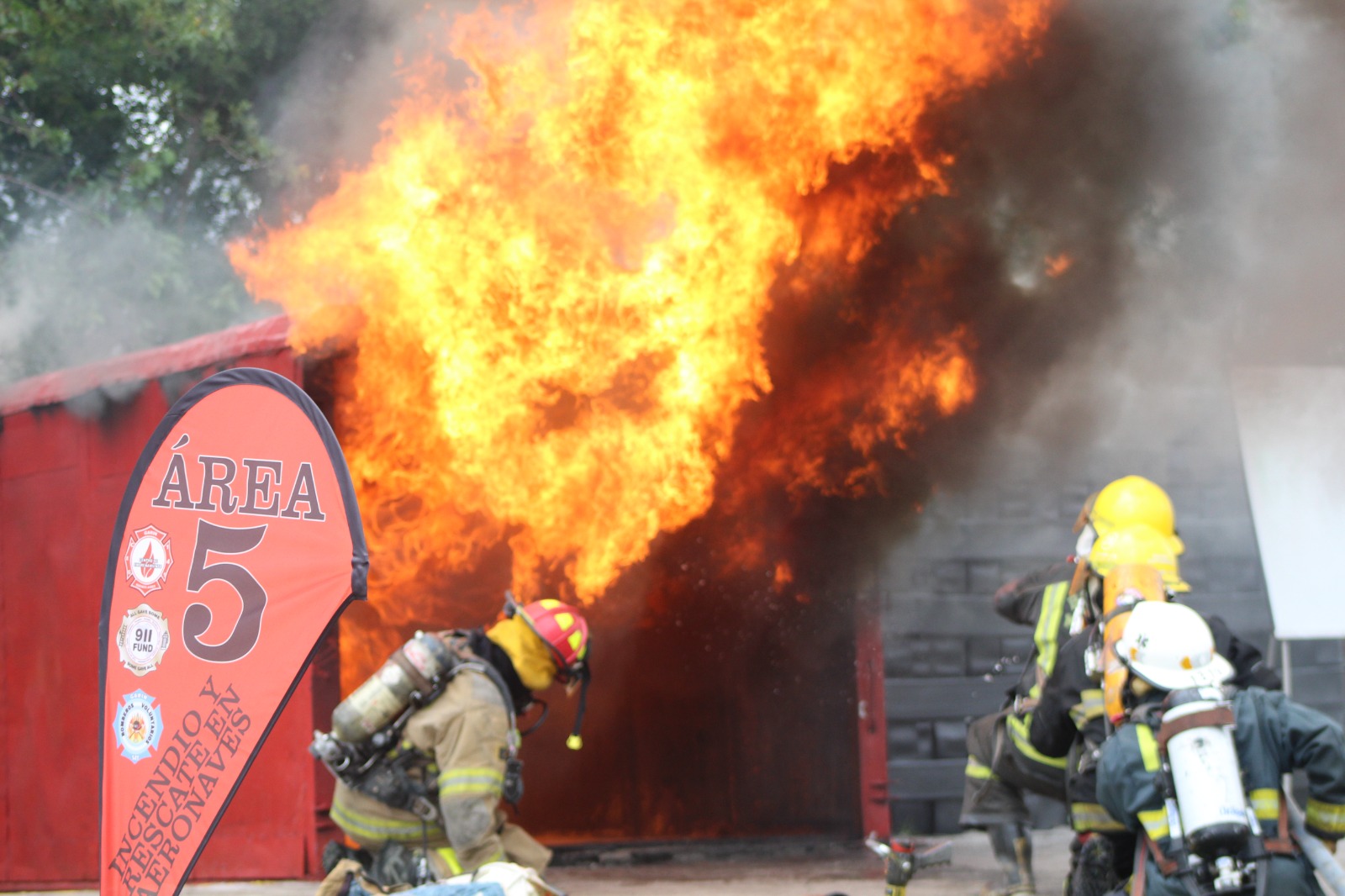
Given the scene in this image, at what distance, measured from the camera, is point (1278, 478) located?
7.66 m

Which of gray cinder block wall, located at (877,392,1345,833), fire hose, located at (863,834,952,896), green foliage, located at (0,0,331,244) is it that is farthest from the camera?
green foliage, located at (0,0,331,244)

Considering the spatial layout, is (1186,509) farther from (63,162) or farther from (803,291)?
(63,162)

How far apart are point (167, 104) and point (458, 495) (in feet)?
23.5

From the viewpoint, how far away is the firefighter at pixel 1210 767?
3680 mm

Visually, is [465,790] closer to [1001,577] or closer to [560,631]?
[560,631]

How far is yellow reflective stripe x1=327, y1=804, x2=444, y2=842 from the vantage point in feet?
16.5

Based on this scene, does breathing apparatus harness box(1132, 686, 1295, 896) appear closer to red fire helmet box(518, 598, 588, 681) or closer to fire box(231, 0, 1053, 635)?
red fire helmet box(518, 598, 588, 681)

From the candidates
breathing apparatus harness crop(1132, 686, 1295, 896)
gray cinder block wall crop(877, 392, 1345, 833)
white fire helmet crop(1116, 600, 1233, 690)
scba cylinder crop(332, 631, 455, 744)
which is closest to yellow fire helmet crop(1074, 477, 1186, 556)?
white fire helmet crop(1116, 600, 1233, 690)

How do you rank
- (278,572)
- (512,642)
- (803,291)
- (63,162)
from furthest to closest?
(63,162) < (803,291) < (512,642) < (278,572)

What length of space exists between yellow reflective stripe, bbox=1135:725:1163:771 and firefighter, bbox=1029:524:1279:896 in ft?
2.90

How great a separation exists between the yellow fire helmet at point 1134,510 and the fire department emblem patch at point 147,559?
3647mm

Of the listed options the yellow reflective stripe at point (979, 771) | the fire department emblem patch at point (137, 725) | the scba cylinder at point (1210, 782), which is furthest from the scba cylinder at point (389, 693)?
the scba cylinder at point (1210, 782)

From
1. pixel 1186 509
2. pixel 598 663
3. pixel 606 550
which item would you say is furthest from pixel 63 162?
pixel 1186 509

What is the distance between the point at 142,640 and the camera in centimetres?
425
